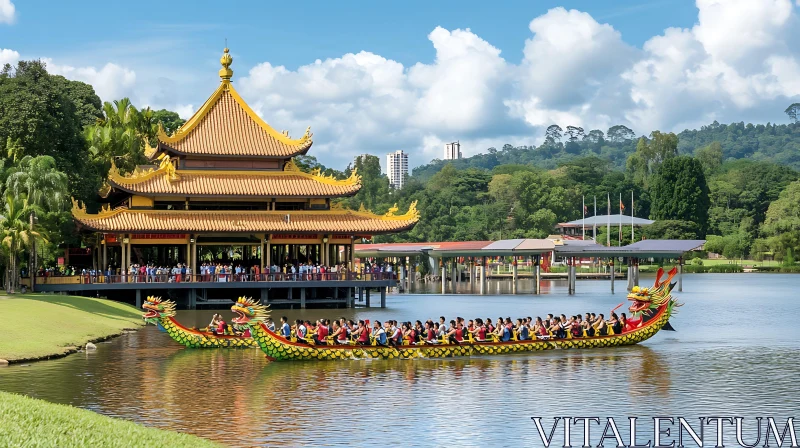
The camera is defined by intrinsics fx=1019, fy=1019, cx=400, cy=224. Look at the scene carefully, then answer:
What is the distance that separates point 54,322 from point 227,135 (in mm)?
26104

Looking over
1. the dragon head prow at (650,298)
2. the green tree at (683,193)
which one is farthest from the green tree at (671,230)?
the dragon head prow at (650,298)

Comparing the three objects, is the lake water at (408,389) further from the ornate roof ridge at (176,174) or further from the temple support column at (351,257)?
the temple support column at (351,257)

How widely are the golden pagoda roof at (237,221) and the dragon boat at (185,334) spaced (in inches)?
835

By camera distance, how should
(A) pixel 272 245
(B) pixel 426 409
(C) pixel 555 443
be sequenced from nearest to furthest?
(C) pixel 555 443, (B) pixel 426 409, (A) pixel 272 245

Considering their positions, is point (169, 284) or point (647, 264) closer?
point (169, 284)

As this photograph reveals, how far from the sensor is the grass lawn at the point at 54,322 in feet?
117

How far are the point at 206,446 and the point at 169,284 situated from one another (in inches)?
1573

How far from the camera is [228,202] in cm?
6438

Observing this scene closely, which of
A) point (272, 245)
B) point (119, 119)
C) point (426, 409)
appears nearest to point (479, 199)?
point (119, 119)

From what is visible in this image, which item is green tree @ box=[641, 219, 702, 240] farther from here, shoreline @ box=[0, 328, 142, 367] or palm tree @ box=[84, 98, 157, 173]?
shoreline @ box=[0, 328, 142, 367]

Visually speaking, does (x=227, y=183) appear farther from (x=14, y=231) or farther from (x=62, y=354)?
(x=62, y=354)

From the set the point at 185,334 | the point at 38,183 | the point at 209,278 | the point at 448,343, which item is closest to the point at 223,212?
the point at 209,278

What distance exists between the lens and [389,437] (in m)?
23.3

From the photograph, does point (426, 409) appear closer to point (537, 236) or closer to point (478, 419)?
point (478, 419)
